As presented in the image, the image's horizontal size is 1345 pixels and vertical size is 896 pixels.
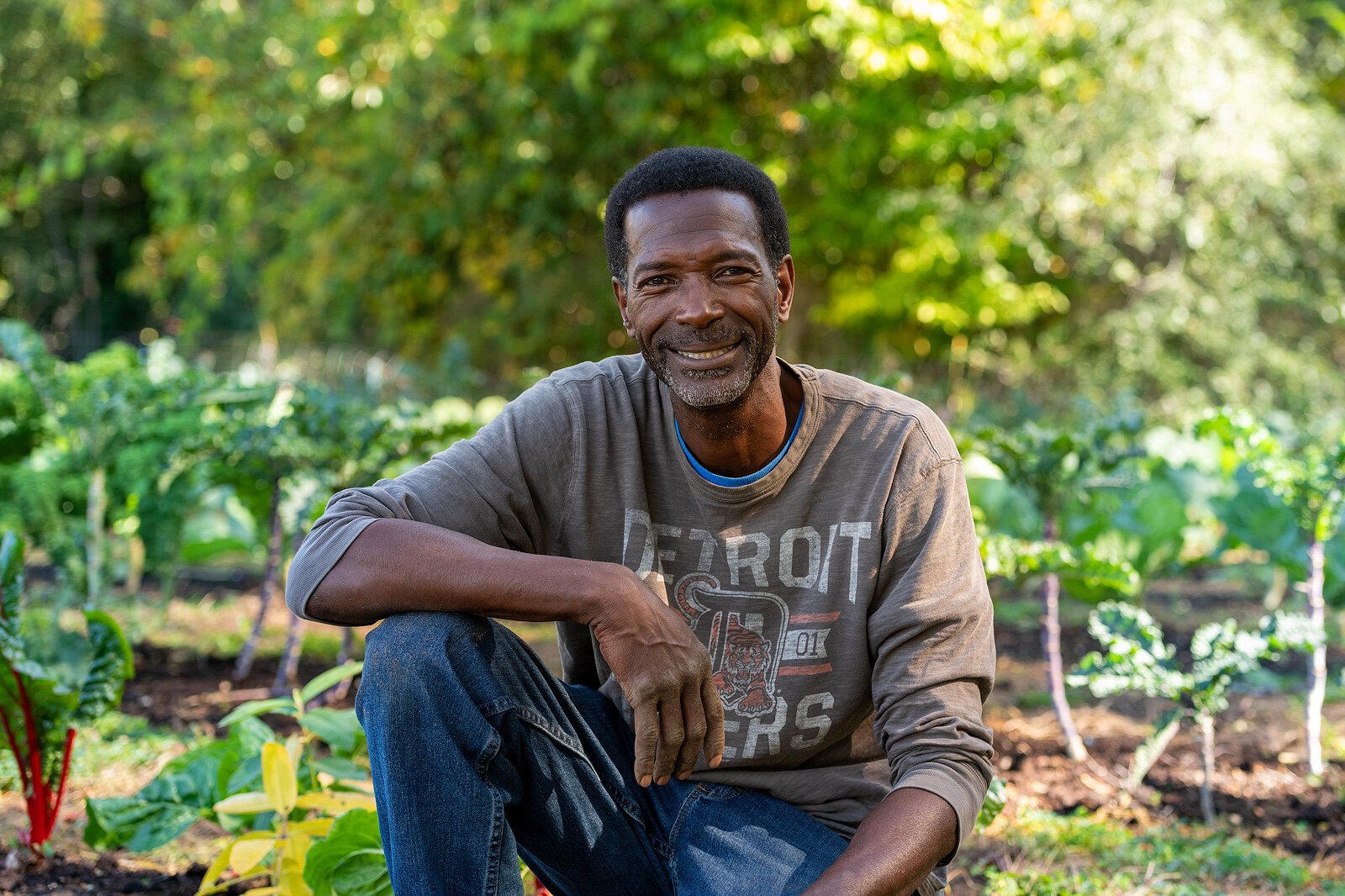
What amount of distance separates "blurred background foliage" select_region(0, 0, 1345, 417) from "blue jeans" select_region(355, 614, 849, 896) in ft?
25.3

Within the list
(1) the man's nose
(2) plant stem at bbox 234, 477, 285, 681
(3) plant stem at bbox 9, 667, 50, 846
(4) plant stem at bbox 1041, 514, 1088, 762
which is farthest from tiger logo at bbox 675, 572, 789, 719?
(2) plant stem at bbox 234, 477, 285, 681

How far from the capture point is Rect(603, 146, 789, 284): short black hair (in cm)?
229

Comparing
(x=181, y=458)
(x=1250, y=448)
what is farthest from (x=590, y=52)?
(x=1250, y=448)

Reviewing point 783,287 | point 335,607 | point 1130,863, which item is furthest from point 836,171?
point 335,607

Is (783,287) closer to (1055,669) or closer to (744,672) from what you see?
(744,672)

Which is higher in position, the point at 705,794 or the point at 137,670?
the point at 705,794

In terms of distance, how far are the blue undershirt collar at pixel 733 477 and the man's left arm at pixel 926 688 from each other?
0.79 ft

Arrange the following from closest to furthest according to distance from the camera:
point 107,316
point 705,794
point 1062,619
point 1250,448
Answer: point 705,794, point 1250,448, point 1062,619, point 107,316

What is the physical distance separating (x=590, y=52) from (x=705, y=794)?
865 centimetres

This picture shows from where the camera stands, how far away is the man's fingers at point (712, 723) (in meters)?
2.06

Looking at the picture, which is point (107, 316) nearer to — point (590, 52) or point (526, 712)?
point (590, 52)

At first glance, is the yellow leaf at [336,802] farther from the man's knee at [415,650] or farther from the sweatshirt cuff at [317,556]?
the man's knee at [415,650]

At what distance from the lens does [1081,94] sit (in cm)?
1049

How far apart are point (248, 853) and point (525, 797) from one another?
2.11 feet
